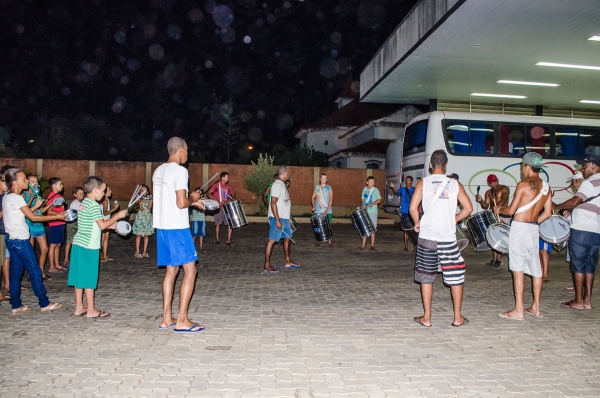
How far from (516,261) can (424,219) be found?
140 cm

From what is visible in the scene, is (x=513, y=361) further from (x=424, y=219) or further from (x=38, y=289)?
(x=38, y=289)

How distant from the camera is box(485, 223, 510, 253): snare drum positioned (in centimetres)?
697

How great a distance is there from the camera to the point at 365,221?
11.3 metres

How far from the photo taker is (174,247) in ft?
15.8

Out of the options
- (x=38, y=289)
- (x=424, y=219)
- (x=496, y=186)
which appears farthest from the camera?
(x=496, y=186)

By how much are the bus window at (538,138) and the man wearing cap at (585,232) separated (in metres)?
9.10

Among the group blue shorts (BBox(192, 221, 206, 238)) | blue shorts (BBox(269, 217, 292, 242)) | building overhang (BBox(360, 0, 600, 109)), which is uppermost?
building overhang (BBox(360, 0, 600, 109))

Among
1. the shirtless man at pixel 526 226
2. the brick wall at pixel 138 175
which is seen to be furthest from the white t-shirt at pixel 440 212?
the brick wall at pixel 138 175

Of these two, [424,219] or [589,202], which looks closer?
[424,219]

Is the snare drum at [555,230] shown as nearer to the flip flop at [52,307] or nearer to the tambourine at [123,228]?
the tambourine at [123,228]

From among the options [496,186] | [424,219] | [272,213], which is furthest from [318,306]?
[496,186]

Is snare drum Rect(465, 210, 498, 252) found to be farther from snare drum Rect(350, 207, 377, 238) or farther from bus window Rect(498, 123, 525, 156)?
bus window Rect(498, 123, 525, 156)

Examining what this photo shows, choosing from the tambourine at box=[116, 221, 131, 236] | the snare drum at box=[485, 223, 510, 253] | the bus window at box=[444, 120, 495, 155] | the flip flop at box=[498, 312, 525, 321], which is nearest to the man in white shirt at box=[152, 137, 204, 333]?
the tambourine at box=[116, 221, 131, 236]

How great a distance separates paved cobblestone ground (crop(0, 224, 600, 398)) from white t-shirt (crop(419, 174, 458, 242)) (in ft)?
3.53
